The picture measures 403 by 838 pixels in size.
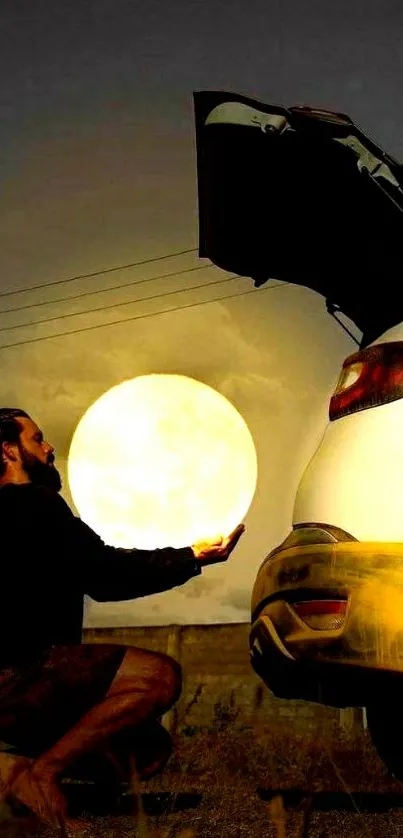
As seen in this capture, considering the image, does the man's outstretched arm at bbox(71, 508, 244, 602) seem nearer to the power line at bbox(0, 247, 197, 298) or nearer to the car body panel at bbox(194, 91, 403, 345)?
the car body panel at bbox(194, 91, 403, 345)

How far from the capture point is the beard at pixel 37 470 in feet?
8.57

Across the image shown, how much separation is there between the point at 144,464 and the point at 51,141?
1.70 metres

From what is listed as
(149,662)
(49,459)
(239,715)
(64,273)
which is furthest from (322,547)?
(64,273)

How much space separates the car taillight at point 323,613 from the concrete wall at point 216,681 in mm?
1144

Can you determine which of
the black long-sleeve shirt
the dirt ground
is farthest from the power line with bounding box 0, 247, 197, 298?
the dirt ground

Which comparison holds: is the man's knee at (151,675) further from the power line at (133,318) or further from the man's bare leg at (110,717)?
the power line at (133,318)

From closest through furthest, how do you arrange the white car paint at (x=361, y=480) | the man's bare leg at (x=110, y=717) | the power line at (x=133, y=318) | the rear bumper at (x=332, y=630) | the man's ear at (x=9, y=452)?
the rear bumper at (x=332, y=630), the white car paint at (x=361, y=480), the man's bare leg at (x=110, y=717), the man's ear at (x=9, y=452), the power line at (x=133, y=318)


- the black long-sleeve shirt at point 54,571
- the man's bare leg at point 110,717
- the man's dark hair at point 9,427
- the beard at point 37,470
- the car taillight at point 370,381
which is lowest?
the man's bare leg at point 110,717

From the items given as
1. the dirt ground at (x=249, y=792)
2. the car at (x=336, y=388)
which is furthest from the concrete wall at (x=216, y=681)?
the car at (x=336, y=388)

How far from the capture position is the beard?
2613mm

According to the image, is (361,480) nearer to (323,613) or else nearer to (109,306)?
(323,613)

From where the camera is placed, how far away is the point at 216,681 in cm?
344

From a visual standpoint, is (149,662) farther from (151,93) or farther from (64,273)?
(151,93)

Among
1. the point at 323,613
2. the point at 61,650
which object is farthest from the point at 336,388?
the point at 61,650
